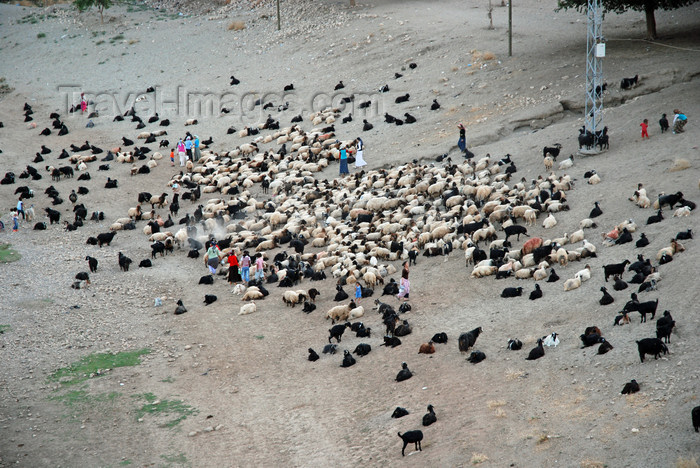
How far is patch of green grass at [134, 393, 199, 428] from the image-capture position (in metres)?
16.2

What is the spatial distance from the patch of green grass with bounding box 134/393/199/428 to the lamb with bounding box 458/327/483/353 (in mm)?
6011

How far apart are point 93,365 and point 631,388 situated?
12.8 m

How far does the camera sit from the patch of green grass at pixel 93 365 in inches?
715

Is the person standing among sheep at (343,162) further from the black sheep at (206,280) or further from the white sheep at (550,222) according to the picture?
the white sheep at (550,222)

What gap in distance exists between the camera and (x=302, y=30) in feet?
166

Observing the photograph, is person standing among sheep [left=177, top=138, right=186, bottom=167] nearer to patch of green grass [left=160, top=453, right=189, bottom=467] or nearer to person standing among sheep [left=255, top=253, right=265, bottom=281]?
person standing among sheep [left=255, top=253, right=265, bottom=281]

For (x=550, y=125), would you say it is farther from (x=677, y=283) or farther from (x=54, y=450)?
(x=54, y=450)

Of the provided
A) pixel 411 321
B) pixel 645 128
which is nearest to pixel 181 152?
pixel 411 321

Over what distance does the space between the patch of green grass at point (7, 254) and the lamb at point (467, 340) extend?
17.2 metres

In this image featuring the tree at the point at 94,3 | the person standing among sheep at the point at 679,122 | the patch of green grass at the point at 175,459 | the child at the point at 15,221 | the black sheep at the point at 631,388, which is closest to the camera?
the black sheep at the point at 631,388

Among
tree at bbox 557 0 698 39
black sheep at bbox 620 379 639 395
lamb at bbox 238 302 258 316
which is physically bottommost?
lamb at bbox 238 302 258 316

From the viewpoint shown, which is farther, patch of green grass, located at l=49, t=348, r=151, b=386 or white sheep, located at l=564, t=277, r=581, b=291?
white sheep, located at l=564, t=277, r=581, b=291

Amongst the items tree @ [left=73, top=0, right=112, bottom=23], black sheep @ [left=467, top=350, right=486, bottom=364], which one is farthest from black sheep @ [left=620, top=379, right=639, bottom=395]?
tree @ [left=73, top=0, right=112, bottom=23]

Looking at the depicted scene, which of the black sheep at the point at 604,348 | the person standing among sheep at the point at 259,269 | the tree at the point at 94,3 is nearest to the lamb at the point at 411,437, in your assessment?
the black sheep at the point at 604,348
